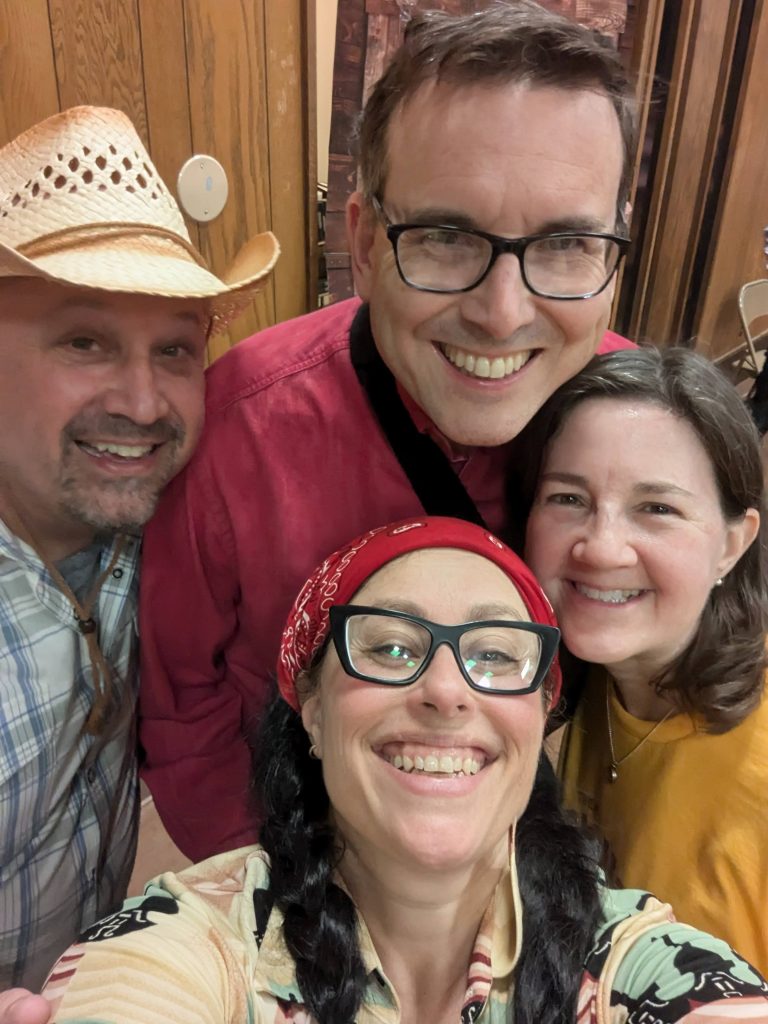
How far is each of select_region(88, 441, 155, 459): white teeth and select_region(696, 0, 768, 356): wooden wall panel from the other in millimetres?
3358

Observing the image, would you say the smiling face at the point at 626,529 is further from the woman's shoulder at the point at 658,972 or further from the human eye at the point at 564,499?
the woman's shoulder at the point at 658,972

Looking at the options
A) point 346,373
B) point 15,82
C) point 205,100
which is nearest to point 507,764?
point 346,373

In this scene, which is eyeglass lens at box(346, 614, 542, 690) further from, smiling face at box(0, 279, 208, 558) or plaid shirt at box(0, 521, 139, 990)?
plaid shirt at box(0, 521, 139, 990)

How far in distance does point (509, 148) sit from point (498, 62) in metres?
0.13

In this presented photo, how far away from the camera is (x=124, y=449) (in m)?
1.30

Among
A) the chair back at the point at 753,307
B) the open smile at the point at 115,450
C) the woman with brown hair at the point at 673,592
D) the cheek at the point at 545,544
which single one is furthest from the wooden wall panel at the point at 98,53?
the chair back at the point at 753,307

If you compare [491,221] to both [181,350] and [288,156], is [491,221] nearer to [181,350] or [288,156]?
[181,350]

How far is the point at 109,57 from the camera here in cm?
189

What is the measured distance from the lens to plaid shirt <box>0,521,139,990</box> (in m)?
1.33

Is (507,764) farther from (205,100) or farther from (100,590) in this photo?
(205,100)

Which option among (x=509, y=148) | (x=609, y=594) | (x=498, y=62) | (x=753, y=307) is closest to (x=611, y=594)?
(x=609, y=594)

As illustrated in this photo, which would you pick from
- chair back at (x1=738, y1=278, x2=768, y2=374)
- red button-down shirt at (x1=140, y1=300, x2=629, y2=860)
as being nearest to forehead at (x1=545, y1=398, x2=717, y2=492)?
red button-down shirt at (x1=140, y1=300, x2=629, y2=860)

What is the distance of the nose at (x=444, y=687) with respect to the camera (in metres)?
1.02

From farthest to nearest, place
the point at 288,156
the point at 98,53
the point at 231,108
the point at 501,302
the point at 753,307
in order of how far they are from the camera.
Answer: the point at 753,307 → the point at 288,156 → the point at 231,108 → the point at 98,53 → the point at 501,302
